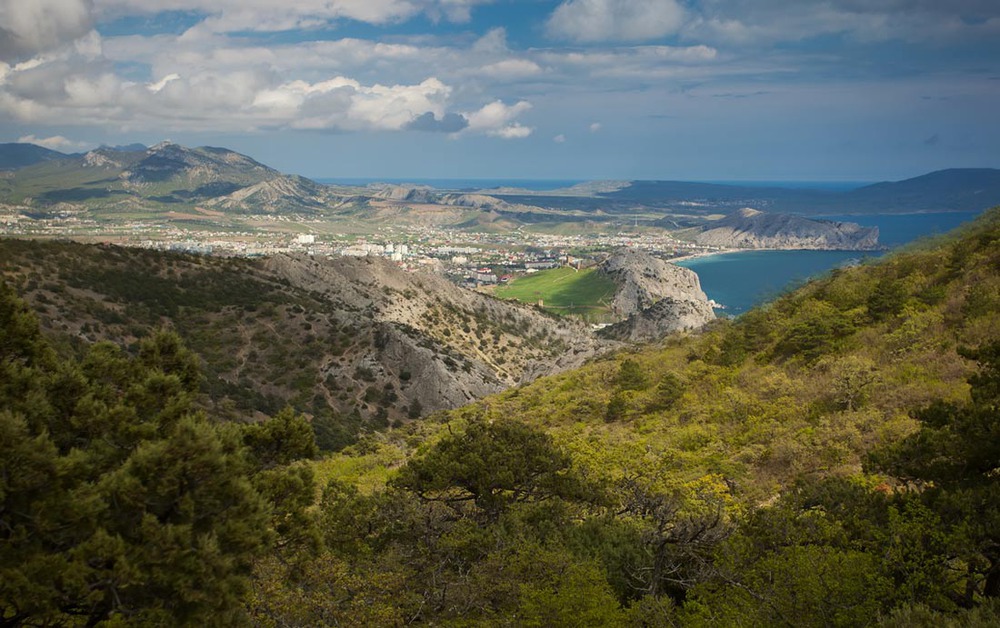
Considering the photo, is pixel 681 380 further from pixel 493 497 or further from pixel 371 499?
pixel 371 499

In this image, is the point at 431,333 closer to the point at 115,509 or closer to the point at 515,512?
the point at 515,512

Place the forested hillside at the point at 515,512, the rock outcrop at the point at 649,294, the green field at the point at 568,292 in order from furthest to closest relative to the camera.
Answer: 1. the green field at the point at 568,292
2. the rock outcrop at the point at 649,294
3. the forested hillside at the point at 515,512

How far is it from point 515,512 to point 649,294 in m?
137

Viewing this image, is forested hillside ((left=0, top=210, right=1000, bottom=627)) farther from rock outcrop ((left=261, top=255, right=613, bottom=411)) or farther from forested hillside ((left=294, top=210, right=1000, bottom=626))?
rock outcrop ((left=261, top=255, right=613, bottom=411))

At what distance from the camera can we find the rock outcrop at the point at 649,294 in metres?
102

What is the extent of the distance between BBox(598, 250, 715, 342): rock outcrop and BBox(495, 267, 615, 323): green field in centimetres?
320

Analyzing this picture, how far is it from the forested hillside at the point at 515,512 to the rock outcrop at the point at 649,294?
8080 cm

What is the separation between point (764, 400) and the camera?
22.8 m

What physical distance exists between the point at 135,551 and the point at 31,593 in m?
1.11

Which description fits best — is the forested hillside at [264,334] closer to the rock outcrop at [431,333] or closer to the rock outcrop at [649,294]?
the rock outcrop at [431,333]

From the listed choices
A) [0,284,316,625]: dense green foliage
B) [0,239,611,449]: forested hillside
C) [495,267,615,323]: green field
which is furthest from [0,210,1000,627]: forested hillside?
[495,267,615,323]: green field

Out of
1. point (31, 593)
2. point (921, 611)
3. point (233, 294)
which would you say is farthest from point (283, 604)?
point (233, 294)

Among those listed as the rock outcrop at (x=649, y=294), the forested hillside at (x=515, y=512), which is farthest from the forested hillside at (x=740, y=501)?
the rock outcrop at (x=649, y=294)

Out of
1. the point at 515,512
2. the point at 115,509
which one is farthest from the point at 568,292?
the point at 115,509
